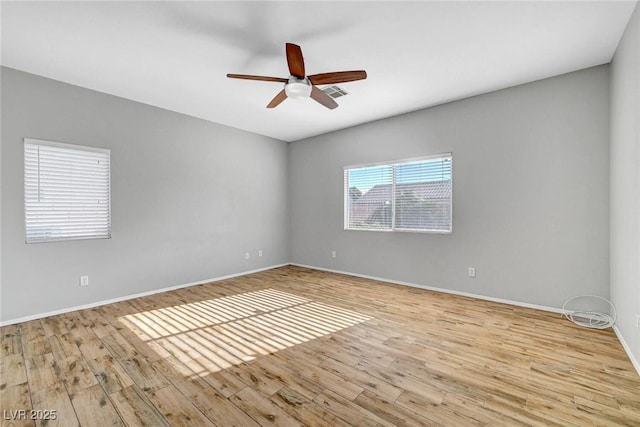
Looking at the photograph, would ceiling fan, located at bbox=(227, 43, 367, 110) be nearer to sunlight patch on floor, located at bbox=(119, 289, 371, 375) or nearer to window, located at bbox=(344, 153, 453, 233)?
window, located at bbox=(344, 153, 453, 233)

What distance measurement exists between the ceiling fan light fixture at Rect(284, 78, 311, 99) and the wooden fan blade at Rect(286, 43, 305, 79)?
53 millimetres

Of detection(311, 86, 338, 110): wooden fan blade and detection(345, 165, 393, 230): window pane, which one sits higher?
detection(311, 86, 338, 110): wooden fan blade

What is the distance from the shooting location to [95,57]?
8.85ft

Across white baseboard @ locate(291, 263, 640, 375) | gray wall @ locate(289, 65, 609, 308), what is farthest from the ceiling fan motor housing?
white baseboard @ locate(291, 263, 640, 375)

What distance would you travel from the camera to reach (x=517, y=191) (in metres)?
3.37

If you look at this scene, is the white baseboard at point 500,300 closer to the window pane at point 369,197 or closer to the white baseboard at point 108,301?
the window pane at point 369,197

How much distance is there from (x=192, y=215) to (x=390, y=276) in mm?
3522

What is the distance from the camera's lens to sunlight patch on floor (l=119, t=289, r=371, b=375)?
7.50 ft

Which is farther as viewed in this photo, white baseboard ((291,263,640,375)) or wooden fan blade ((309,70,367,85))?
wooden fan blade ((309,70,367,85))

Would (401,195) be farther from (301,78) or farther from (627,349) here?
(627,349)

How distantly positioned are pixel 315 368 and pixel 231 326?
1.22 metres

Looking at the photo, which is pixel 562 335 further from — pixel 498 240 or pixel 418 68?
pixel 418 68

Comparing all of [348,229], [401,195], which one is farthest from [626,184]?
[348,229]

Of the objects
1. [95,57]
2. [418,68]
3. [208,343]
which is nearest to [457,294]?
[418,68]
